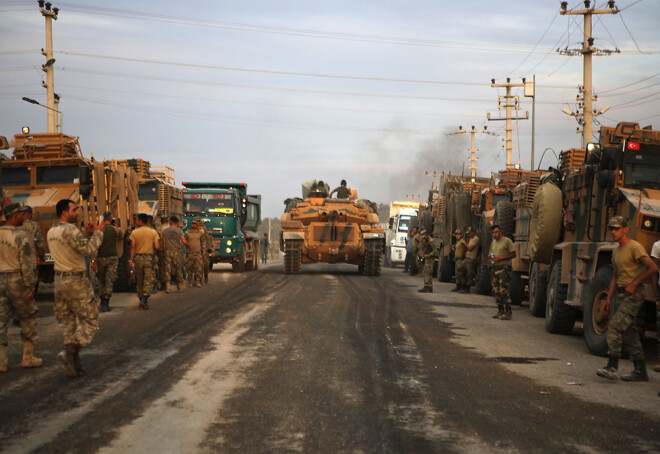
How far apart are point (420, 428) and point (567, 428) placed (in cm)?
119

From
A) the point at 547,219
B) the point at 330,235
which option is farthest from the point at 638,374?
the point at 330,235

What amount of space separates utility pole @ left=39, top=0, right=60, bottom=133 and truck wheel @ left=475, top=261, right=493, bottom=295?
1838cm

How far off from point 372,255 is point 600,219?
50.6 ft

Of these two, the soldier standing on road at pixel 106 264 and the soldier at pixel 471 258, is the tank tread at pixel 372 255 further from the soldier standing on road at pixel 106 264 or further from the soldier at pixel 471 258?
the soldier standing on road at pixel 106 264

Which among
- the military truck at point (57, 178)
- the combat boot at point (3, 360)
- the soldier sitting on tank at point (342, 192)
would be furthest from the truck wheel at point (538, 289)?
the soldier sitting on tank at point (342, 192)

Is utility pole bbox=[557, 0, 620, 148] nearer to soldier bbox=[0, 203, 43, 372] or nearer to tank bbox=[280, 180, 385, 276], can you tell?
tank bbox=[280, 180, 385, 276]

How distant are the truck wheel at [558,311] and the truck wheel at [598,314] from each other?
4.24 ft

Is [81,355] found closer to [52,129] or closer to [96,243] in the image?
[96,243]

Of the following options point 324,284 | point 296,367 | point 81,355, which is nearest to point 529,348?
point 296,367

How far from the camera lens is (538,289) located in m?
14.6

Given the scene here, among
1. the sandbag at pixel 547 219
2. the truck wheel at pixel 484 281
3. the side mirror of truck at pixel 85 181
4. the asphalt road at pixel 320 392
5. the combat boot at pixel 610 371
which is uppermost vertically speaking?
the side mirror of truck at pixel 85 181

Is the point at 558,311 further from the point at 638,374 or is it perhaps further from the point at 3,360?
the point at 3,360

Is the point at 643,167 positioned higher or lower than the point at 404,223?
higher

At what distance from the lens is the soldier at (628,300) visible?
27.8ft
